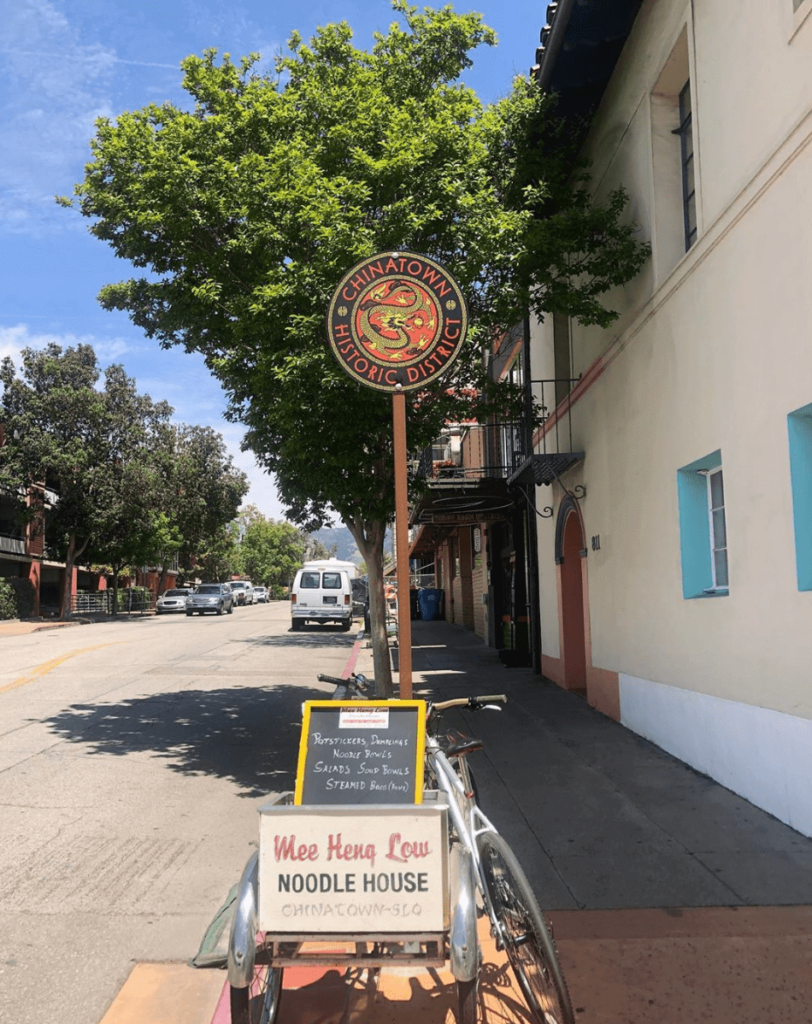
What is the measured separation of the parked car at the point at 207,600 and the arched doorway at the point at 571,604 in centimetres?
3442

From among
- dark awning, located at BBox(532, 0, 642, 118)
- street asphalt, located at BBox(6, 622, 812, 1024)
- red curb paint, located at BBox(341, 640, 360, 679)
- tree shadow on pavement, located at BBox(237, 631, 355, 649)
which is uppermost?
dark awning, located at BBox(532, 0, 642, 118)

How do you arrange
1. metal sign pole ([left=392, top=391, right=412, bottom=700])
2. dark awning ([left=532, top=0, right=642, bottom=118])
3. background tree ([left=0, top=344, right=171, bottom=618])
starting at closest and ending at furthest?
metal sign pole ([left=392, top=391, right=412, bottom=700]) < dark awning ([left=532, top=0, right=642, bottom=118]) < background tree ([left=0, top=344, right=171, bottom=618])

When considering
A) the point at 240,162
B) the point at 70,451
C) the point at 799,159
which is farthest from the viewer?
the point at 70,451

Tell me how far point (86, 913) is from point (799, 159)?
6119 mm

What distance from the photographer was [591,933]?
4.39 m

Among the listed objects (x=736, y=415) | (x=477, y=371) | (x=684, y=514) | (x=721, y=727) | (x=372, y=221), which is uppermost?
(x=372, y=221)

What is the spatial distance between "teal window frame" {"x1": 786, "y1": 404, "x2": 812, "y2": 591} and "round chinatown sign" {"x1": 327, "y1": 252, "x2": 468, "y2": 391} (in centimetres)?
239

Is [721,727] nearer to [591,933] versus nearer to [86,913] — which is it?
[591,933]

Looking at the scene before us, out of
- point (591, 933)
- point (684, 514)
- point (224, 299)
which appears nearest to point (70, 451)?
point (224, 299)

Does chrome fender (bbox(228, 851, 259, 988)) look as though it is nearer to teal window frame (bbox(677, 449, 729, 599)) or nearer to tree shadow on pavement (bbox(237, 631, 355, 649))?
teal window frame (bbox(677, 449, 729, 599))

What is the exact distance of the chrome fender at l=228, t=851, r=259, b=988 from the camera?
3.05m

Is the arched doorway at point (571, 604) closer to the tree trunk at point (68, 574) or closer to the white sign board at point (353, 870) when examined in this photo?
the white sign board at point (353, 870)

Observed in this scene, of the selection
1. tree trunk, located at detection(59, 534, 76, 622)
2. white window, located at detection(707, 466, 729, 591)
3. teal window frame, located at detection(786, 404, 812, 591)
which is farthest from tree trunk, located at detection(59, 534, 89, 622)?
teal window frame, located at detection(786, 404, 812, 591)

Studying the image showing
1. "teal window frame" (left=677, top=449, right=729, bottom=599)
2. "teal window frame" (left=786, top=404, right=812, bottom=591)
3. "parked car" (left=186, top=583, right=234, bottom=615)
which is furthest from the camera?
"parked car" (left=186, top=583, right=234, bottom=615)
